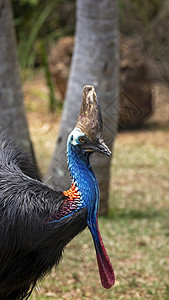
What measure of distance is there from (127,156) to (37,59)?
5.54m

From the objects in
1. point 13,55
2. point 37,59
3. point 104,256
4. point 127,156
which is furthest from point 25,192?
point 37,59

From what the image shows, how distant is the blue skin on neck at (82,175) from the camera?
2.56 m

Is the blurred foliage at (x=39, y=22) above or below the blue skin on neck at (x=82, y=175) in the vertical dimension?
below

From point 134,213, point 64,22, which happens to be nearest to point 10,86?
point 134,213

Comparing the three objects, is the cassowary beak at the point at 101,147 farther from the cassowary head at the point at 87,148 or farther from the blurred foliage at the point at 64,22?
the blurred foliage at the point at 64,22

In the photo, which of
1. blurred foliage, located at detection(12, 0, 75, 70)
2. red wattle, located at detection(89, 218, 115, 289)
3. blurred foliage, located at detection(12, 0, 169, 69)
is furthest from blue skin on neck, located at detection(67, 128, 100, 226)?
blurred foliage, located at detection(12, 0, 75, 70)

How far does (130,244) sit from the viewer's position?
16.3 ft

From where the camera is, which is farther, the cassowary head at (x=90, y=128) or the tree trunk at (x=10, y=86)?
the tree trunk at (x=10, y=86)

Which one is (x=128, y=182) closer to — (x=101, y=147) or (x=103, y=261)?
(x=103, y=261)

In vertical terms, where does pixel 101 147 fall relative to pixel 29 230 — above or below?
above

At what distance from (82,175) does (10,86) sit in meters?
2.42

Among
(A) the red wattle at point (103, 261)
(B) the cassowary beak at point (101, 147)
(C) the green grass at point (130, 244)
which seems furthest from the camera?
(C) the green grass at point (130, 244)

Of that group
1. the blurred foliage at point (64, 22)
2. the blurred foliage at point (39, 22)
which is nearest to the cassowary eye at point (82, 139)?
the blurred foliage at point (64, 22)

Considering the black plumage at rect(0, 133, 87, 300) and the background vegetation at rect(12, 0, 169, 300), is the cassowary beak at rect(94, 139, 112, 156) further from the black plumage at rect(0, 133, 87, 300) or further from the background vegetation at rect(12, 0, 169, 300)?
the background vegetation at rect(12, 0, 169, 300)
